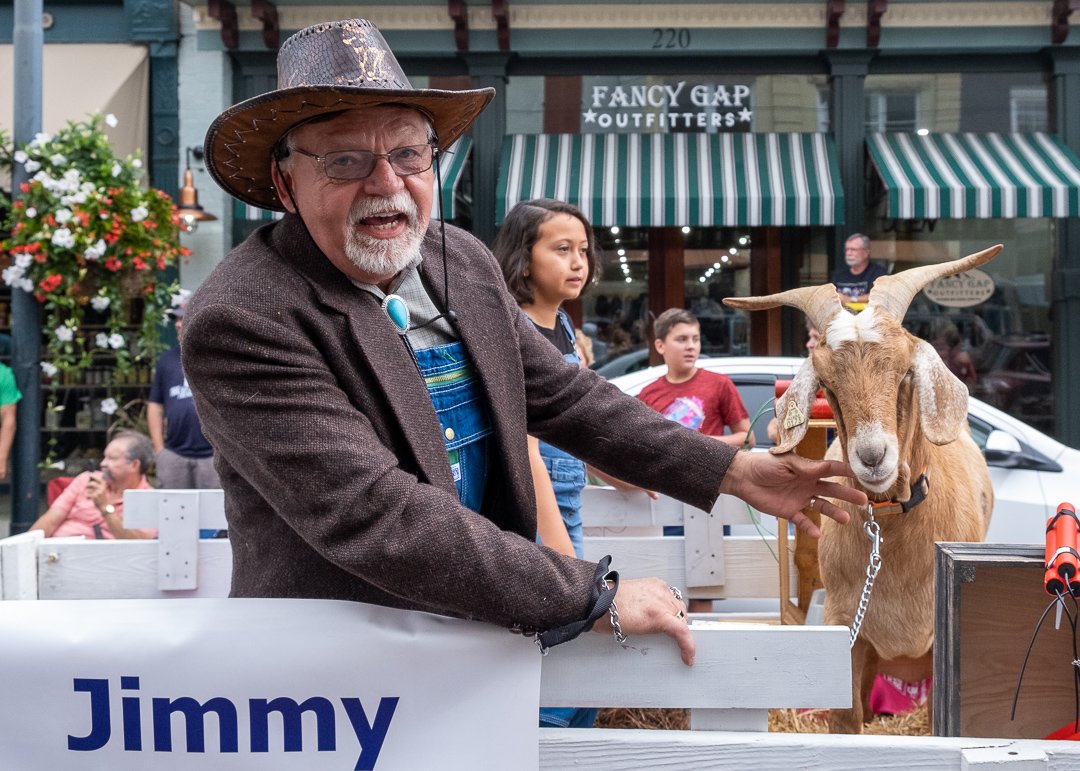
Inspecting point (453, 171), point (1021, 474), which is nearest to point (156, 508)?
point (1021, 474)

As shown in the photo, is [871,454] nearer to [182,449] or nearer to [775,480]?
[775,480]

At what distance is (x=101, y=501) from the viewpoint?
523 cm

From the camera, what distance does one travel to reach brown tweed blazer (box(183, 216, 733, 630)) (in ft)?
5.24

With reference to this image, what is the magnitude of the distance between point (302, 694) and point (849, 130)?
921 centimetres

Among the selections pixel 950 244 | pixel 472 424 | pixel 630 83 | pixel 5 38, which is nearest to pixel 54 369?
pixel 5 38

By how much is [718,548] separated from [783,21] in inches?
301

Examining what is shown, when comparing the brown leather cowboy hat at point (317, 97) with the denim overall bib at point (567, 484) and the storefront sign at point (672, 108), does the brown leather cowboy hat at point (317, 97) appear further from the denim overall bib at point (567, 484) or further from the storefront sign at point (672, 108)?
the storefront sign at point (672, 108)

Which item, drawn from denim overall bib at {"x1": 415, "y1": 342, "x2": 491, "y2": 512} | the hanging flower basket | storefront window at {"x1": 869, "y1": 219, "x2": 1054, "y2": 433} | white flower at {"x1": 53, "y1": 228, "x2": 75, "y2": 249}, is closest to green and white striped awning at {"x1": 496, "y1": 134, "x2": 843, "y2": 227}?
storefront window at {"x1": 869, "y1": 219, "x2": 1054, "y2": 433}

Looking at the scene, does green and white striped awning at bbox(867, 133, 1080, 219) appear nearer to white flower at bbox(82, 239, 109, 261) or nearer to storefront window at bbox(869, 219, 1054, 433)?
storefront window at bbox(869, 219, 1054, 433)

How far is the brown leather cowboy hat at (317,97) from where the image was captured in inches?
72.1

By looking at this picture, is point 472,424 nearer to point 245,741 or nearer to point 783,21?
point 245,741

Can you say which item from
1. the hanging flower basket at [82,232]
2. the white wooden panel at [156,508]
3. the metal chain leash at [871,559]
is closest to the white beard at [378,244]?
the metal chain leash at [871,559]

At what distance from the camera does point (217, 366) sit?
171cm

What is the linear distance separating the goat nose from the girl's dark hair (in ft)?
4.81
